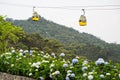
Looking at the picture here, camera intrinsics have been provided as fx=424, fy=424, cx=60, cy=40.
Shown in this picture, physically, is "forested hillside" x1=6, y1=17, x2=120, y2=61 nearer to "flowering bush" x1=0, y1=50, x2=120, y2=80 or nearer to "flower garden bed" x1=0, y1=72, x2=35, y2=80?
"flowering bush" x1=0, y1=50, x2=120, y2=80

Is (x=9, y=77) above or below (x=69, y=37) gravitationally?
above

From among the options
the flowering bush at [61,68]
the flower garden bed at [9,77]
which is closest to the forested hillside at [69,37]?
the flowering bush at [61,68]

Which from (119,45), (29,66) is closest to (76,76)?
(29,66)

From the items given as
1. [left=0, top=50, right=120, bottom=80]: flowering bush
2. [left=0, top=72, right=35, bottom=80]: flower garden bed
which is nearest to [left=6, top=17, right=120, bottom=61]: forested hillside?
[left=0, top=50, right=120, bottom=80]: flowering bush

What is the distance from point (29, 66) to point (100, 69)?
6.57 ft

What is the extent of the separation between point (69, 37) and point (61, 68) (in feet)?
296

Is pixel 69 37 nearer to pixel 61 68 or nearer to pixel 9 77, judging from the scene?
pixel 9 77

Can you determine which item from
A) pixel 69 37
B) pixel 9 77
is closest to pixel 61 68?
pixel 9 77

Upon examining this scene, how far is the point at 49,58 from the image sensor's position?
365 inches

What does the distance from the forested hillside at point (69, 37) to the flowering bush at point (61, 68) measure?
67.9 m

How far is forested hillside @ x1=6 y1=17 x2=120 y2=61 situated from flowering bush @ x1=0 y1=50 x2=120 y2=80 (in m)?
67.9

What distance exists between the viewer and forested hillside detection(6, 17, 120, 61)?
80.0 meters

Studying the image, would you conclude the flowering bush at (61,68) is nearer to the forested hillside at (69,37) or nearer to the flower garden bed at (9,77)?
the flower garden bed at (9,77)

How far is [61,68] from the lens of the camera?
7.99 metres
